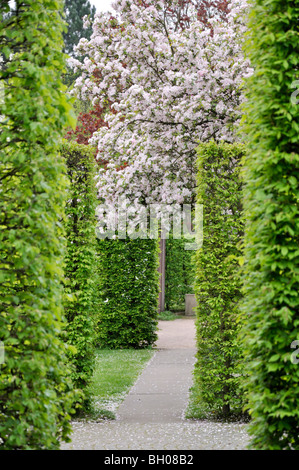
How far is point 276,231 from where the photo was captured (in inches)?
144

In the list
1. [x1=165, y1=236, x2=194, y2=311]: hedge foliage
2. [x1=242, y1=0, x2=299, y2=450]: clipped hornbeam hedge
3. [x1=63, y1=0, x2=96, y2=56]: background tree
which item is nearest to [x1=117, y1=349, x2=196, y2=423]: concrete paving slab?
[x1=242, y1=0, x2=299, y2=450]: clipped hornbeam hedge

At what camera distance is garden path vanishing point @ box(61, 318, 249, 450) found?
5559 mm

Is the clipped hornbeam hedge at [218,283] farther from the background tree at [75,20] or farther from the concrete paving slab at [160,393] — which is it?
the background tree at [75,20]

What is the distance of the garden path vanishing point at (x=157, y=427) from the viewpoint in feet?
18.2

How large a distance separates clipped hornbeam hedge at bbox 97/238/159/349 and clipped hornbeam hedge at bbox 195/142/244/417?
5.57 m

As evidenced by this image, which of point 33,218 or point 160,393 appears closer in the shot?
point 33,218

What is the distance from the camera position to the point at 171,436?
586cm

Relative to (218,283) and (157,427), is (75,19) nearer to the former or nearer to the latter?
(218,283)

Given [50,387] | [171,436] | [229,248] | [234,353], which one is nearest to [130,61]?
[229,248]

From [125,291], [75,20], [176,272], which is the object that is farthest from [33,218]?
[75,20]

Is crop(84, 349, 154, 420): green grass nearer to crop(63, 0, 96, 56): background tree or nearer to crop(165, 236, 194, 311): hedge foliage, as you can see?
crop(165, 236, 194, 311): hedge foliage

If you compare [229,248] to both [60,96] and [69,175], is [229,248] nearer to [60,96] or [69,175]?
[69,175]

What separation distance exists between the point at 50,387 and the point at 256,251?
5.42 feet

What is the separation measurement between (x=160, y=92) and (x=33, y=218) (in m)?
7.13
